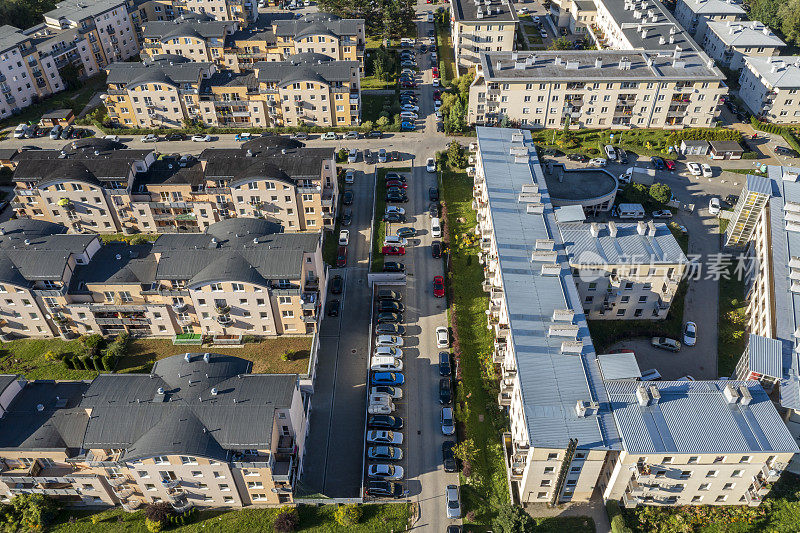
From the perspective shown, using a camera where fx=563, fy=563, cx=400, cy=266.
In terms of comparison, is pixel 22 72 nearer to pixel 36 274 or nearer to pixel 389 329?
pixel 36 274

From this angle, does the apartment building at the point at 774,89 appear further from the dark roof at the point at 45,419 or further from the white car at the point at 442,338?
the dark roof at the point at 45,419

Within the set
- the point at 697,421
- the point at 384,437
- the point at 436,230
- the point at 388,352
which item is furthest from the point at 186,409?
the point at 697,421

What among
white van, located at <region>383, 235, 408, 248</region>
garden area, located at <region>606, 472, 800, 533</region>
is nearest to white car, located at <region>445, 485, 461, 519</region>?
garden area, located at <region>606, 472, 800, 533</region>

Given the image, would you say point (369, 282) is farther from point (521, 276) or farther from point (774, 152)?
point (774, 152)

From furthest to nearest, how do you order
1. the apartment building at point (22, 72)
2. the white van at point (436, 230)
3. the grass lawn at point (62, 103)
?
the grass lawn at point (62, 103)
the apartment building at point (22, 72)
the white van at point (436, 230)

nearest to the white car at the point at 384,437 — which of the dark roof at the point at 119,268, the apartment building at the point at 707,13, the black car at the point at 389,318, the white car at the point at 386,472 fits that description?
the white car at the point at 386,472

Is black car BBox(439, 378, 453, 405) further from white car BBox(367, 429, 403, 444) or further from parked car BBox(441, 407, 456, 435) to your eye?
white car BBox(367, 429, 403, 444)
